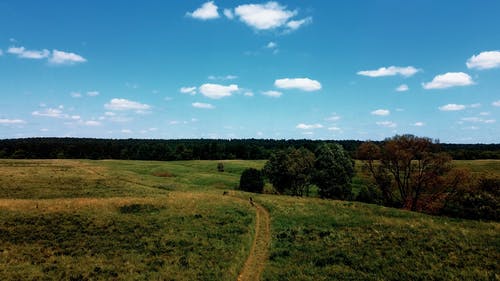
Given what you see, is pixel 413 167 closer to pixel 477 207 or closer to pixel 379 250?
pixel 477 207

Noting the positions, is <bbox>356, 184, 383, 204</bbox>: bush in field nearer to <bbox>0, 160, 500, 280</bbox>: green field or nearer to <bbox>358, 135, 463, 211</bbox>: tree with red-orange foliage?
<bbox>358, 135, 463, 211</bbox>: tree with red-orange foliage

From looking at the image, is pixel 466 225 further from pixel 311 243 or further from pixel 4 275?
pixel 4 275

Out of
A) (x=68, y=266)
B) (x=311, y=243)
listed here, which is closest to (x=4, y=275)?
(x=68, y=266)

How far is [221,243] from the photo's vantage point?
21.8 meters

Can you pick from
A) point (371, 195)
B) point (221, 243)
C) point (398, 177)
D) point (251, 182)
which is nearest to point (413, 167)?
point (398, 177)

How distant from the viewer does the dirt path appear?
17.1 metres

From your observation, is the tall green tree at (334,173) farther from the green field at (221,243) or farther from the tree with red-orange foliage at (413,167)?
the green field at (221,243)

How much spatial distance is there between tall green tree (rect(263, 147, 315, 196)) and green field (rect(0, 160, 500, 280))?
25.6 metres

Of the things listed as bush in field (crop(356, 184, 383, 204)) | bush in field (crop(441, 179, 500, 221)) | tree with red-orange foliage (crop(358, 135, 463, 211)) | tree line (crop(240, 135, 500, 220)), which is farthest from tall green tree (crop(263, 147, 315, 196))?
bush in field (crop(441, 179, 500, 221))

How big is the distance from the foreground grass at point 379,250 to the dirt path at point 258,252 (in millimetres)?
571

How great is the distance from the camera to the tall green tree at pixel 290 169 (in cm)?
6009

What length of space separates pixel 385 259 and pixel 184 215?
18.6 m

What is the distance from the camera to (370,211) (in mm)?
32719

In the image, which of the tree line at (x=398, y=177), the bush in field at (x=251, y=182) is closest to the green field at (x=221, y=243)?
the tree line at (x=398, y=177)
